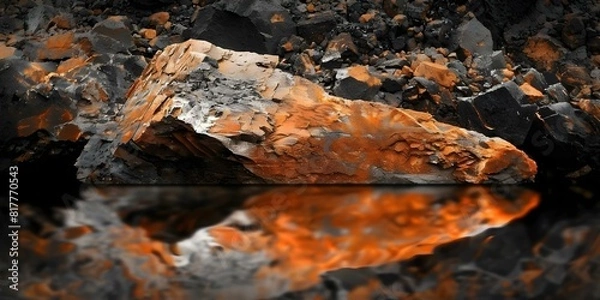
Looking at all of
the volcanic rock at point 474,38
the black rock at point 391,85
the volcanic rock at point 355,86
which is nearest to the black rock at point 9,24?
the volcanic rock at point 355,86

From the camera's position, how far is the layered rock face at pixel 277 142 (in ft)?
17.4

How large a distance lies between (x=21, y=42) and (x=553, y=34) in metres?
6.18

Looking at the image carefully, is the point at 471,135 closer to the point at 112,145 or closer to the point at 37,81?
the point at 112,145

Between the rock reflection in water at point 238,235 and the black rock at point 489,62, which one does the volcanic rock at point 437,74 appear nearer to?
the black rock at point 489,62

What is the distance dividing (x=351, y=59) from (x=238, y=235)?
3354 mm

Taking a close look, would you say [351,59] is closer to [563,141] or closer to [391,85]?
[391,85]

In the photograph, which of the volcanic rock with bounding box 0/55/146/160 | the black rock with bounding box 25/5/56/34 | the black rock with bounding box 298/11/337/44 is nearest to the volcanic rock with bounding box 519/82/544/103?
the black rock with bounding box 298/11/337/44

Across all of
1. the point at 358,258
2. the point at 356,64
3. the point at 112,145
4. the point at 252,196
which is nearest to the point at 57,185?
the point at 112,145

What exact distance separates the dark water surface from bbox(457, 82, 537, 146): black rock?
802mm

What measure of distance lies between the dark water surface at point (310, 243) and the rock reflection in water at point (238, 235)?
0.01 m

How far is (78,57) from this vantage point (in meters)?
6.94

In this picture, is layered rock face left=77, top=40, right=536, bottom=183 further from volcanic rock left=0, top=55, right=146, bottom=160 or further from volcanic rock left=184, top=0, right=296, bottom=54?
volcanic rock left=184, top=0, right=296, bottom=54

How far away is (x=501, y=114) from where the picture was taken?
19.7 feet

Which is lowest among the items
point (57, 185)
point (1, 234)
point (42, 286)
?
point (57, 185)
